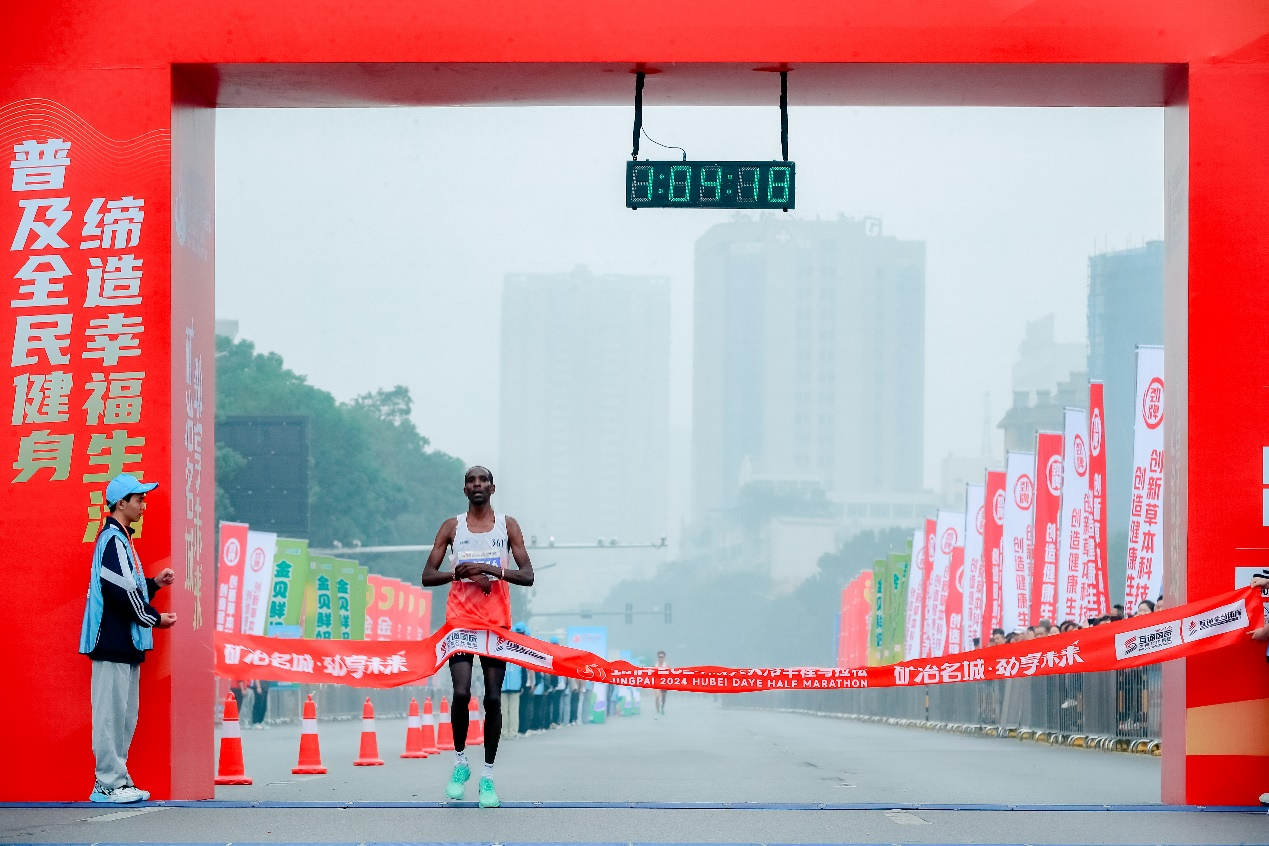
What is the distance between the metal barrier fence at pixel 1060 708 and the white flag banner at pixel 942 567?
1881 mm

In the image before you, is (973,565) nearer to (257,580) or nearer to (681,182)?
(257,580)

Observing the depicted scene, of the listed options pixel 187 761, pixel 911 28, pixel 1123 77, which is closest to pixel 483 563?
pixel 187 761

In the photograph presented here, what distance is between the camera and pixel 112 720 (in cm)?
1088

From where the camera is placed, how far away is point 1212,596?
11.3 metres

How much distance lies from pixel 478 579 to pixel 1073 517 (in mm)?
21719

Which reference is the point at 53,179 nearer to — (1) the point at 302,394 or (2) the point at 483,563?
(2) the point at 483,563

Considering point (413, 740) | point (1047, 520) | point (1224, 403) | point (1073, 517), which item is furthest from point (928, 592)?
point (1224, 403)

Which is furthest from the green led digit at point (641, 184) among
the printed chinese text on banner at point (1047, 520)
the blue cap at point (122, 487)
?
the printed chinese text on banner at point (1047, 520)

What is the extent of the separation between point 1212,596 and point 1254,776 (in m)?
1.04

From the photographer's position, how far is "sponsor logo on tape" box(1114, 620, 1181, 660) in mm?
11383

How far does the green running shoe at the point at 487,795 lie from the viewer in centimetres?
1084

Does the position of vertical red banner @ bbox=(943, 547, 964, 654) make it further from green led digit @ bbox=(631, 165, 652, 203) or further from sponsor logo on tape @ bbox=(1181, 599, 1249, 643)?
sponsor logo on tape @ bbox=(1181, 599, 1249, 643)

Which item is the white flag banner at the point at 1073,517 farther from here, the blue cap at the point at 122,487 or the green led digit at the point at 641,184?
the blue cap at the point at 122,487

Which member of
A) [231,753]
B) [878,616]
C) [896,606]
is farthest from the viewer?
[878,616]
